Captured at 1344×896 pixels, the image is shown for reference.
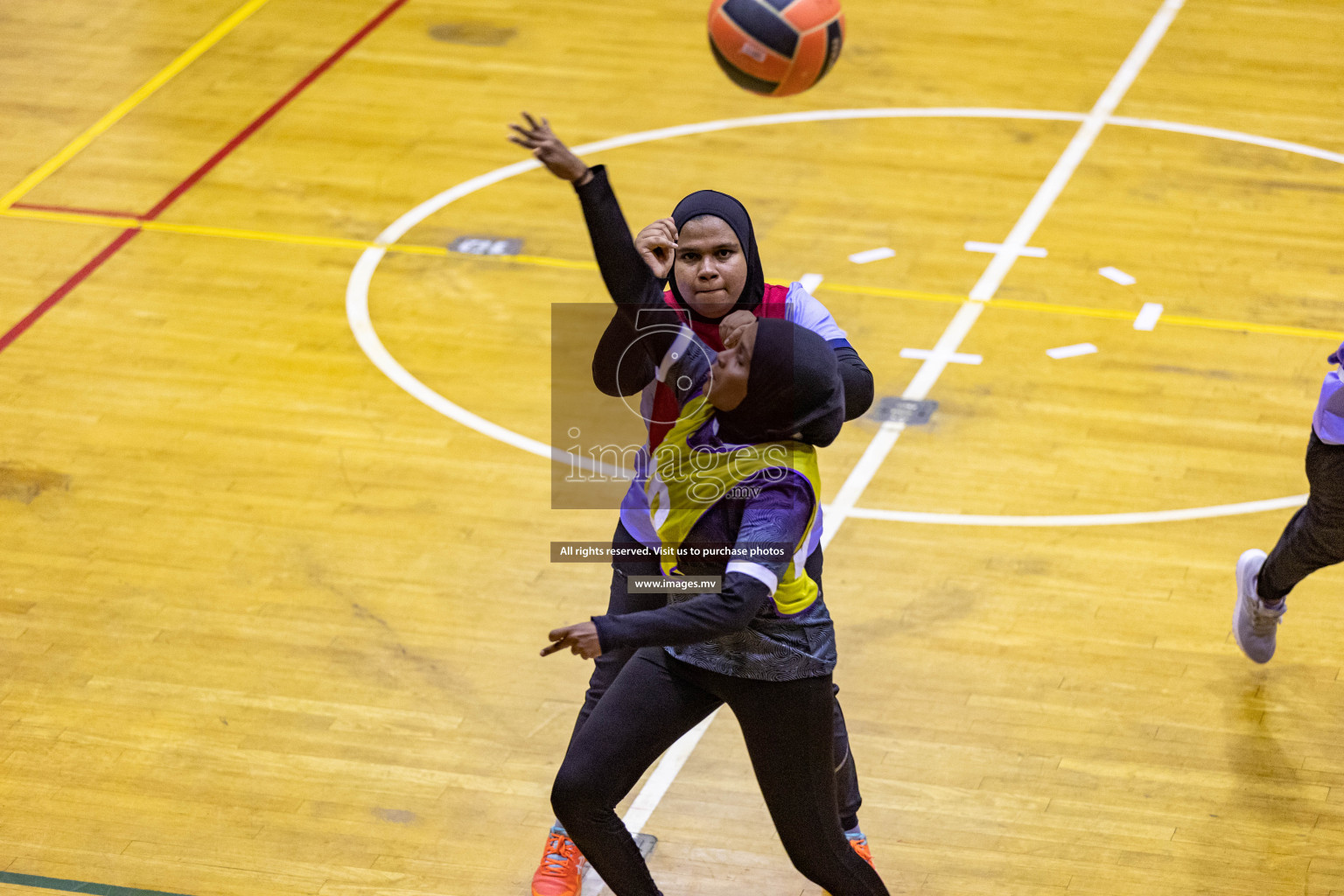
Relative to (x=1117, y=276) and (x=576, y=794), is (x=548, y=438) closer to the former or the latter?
(x=1117, y=276)

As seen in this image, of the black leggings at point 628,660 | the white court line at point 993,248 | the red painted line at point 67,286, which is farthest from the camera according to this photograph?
the white court line at point 993,248

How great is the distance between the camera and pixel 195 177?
9.40 meters

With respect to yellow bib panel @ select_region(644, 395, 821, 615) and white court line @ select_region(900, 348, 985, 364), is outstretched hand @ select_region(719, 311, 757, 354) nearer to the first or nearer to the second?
yellow bib panel @ select_region(644, 395, 821, 615)

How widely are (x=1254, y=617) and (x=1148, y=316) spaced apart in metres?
2.67

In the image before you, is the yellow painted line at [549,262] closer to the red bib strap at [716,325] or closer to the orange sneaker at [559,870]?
the red bib strap at [716,325]

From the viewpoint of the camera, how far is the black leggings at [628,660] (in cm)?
415

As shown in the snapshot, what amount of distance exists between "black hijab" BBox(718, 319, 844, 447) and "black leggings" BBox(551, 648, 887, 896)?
0.63 meters

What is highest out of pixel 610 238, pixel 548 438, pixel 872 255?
pixel 610 238

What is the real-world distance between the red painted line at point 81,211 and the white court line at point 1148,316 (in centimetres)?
551

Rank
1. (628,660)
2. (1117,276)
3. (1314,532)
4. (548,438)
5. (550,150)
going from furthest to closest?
1. (1117,276)
2. (548,438)
3. (1314,532)
4. (628,660)
5. (550,150)

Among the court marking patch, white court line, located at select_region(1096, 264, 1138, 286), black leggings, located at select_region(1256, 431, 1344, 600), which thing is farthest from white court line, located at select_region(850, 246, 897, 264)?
the court marking patch

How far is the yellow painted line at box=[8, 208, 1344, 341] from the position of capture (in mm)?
7719

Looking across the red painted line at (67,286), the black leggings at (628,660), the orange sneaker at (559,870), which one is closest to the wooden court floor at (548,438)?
the red painted line at (67,286)

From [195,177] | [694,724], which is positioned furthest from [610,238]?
[195,177]
